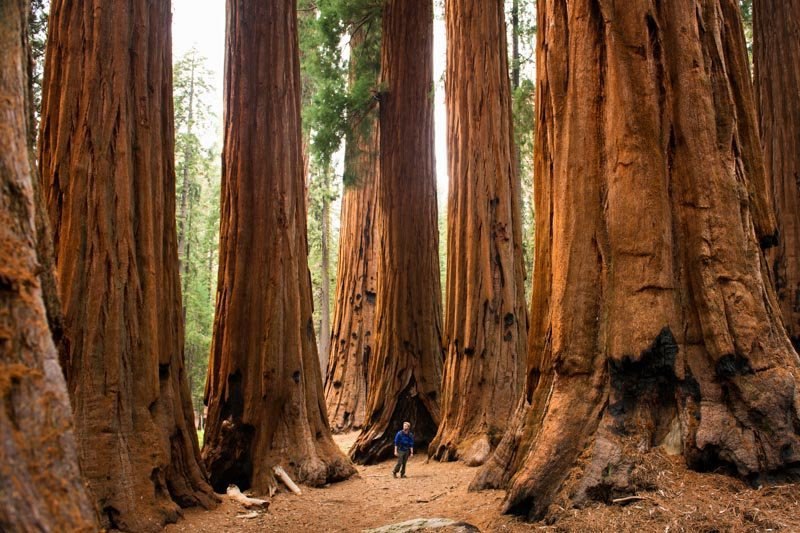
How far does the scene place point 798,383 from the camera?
163 inches

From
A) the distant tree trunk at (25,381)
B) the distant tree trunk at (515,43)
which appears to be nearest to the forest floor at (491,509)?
the distant tree trunk at (25,381)

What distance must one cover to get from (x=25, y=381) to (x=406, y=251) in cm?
987

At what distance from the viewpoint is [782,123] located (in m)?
10.4

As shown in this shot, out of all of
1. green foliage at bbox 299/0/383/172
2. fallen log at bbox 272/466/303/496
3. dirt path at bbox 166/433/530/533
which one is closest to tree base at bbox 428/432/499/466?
dirt path at bbox 166/433/530/533

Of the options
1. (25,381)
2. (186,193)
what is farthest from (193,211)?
(25,381)

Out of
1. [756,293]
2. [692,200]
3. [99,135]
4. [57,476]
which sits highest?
[99,135]

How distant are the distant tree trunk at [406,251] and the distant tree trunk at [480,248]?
108 cm

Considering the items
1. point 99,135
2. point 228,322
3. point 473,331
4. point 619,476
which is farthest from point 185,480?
point 473,331

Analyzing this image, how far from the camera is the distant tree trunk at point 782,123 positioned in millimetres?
9719

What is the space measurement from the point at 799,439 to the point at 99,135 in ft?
18.6

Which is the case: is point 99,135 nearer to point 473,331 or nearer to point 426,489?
point 426,489

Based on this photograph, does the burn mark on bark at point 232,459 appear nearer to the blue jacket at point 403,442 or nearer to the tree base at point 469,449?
the blue jacket at point 403,442

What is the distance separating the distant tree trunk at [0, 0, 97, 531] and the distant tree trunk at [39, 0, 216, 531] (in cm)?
343

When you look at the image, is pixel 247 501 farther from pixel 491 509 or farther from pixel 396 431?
pixel 396 431
